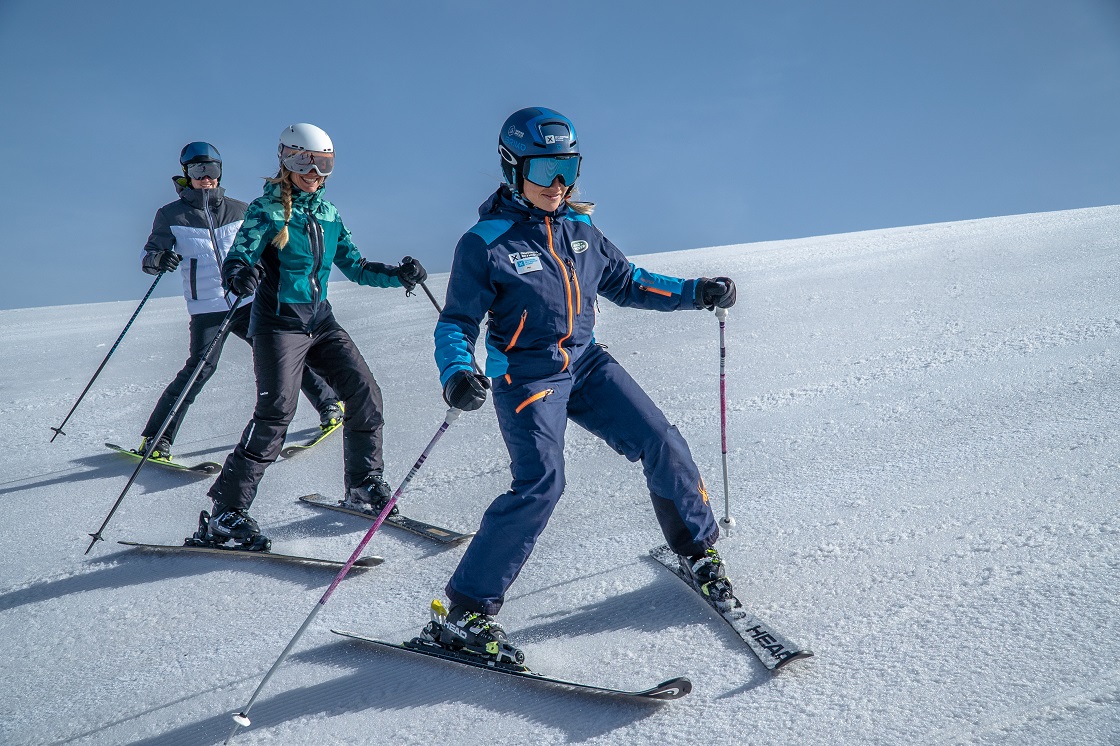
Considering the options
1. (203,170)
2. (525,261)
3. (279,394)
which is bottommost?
(279,394)

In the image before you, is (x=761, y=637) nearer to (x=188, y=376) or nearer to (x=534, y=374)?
(x=534, y=374)

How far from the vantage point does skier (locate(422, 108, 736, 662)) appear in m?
2.84

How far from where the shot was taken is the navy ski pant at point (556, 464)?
2.83m

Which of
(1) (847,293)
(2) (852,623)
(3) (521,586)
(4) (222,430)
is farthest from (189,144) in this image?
(1) (847,293)

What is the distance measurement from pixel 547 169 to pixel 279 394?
2106mm

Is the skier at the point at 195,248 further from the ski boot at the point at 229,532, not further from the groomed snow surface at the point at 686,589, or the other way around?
the ski boot at the point at 229,532

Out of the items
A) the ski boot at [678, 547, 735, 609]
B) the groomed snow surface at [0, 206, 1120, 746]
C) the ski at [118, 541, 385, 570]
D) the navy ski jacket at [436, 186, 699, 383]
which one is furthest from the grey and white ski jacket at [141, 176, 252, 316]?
the ski boot at [678, 547, 735, 609]

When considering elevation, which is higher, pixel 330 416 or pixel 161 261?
pixel 161 261

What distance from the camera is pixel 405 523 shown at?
4.20 meters

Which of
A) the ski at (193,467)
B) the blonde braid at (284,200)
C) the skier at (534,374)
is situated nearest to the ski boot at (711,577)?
the skier at (534,374)

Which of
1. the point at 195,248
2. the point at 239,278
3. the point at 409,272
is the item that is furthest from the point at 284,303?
the point at 195,248

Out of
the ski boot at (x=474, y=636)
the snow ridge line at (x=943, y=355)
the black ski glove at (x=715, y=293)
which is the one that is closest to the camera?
the ski boot at (x=474, y=636)

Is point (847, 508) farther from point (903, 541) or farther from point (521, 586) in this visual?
point (521, 586)

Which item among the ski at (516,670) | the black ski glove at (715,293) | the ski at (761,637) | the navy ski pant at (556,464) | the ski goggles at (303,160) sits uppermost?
the ski goggles at (303,160)
